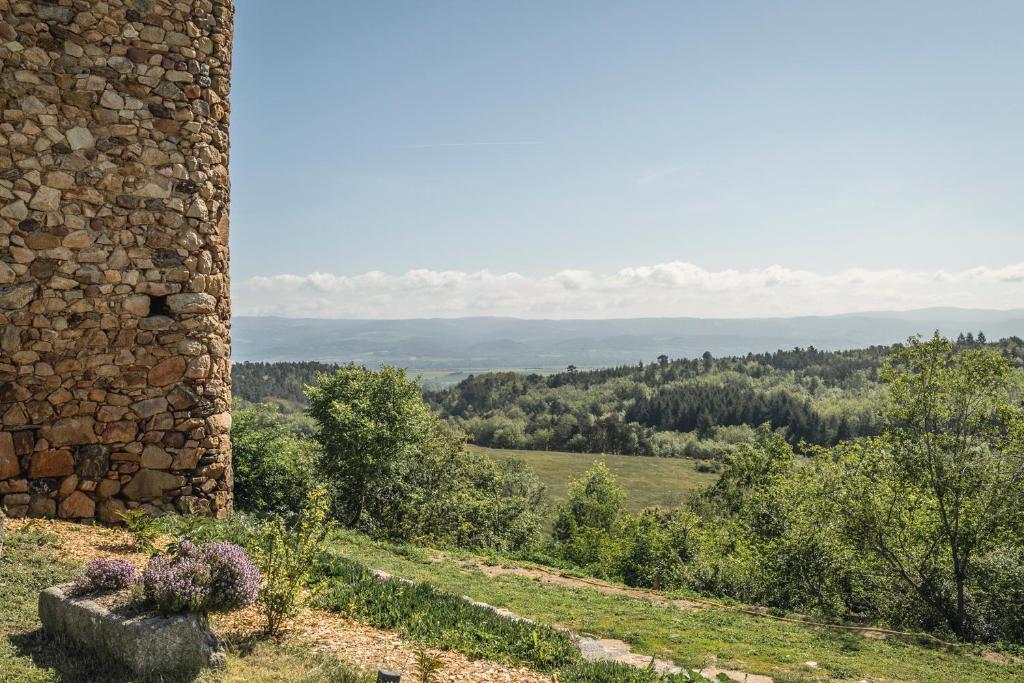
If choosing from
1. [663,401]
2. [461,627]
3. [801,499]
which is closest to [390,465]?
[801,499]

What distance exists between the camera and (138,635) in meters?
4.89

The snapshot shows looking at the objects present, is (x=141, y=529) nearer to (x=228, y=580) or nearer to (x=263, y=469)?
(x=228, y=580)

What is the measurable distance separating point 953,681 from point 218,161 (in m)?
13.3

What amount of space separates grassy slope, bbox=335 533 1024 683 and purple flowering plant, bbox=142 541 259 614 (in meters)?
5.06

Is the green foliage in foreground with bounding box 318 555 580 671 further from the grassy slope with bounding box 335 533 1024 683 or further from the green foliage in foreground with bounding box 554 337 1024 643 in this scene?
the green foliage in foreground with bounding box 554 337 1024 643

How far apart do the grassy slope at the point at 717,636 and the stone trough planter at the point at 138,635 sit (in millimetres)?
5275

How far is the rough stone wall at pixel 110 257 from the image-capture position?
29.5 ft

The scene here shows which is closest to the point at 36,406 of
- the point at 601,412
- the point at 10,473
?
the point at 10,473

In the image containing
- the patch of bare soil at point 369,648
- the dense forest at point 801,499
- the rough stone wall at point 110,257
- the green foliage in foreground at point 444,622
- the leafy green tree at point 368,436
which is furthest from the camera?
the leafy green tree at point 368,436

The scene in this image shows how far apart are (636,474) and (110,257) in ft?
285

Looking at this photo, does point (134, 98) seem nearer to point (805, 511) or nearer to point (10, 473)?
point (10, 473)

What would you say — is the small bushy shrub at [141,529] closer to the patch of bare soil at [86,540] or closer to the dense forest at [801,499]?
the patch of bare soil at [86,540]

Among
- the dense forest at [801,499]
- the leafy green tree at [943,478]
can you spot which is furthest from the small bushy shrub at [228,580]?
the leafy green tree at [943,478]

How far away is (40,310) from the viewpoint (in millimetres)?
9062
